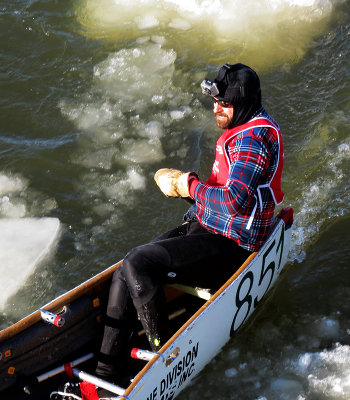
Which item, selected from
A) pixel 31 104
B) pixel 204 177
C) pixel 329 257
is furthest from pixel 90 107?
pixel 329 257

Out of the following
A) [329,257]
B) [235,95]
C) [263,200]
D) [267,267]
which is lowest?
[329,257]

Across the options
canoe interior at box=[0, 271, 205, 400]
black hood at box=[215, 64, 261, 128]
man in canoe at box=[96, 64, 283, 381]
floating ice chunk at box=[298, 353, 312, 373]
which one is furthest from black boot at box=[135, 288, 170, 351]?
black hood at box=[215, 64, 261, 128]

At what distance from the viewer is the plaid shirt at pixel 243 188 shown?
3920mm

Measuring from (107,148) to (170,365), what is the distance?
3.74m

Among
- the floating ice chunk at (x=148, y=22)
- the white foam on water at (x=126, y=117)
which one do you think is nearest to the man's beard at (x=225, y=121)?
the white foam on water at (x=126, y=117)

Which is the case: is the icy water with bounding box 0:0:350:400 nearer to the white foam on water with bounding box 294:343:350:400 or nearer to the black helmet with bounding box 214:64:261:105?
the white foam on water with bounding box 294:343:350:400

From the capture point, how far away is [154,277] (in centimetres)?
415

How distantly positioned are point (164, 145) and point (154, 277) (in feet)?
10.9

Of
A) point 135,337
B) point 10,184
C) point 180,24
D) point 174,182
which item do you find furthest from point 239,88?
point 180,24

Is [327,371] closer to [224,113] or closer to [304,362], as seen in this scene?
[304,362]

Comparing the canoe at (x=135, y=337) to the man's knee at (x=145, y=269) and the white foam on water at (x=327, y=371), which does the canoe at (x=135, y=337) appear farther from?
the white foam on water at (x=327, y=371)

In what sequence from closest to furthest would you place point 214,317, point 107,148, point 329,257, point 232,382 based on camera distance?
1. point 214,317
2. point 232,382
3. point 329,257
4. point 107,148

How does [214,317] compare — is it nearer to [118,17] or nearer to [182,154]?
[182,154]

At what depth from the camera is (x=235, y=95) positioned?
3.97 meters
